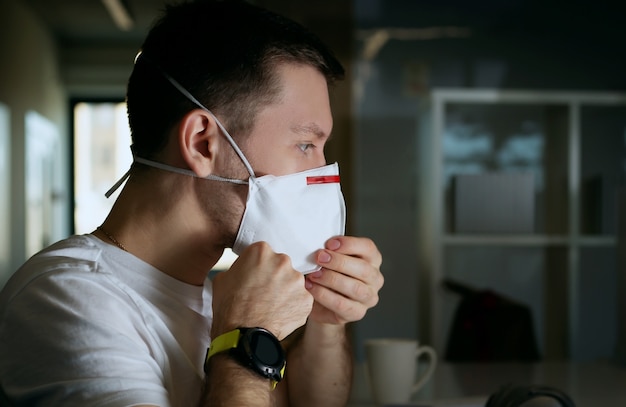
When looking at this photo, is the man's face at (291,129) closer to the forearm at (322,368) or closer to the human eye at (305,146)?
the human eye at (305,146)

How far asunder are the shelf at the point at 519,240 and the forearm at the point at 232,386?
2.24 m

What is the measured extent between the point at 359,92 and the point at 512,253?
1145 mm

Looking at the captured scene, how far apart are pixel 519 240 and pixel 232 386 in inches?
94.1

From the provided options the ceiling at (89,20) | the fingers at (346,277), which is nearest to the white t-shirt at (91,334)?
the fingers at (346,277)

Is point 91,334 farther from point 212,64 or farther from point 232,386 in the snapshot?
point 212,64

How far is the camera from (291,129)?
3.30 ft

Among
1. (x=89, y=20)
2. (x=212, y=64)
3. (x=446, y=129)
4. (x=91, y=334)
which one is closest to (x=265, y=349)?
(x=91, y=334)

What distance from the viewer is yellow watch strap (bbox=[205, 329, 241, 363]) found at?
820 millimetres

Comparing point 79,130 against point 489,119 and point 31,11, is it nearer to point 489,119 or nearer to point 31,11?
point 31,11

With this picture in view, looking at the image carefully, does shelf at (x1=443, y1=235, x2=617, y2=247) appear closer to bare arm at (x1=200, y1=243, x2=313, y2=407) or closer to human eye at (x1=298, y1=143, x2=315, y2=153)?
human eye at (x1=298, y1=143, x2=315, y2=153)

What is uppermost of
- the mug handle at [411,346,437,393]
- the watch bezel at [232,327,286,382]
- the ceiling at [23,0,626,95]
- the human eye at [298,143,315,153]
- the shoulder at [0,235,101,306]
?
the ceiling at [23,0,626,95]

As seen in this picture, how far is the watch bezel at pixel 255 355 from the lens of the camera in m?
0.81

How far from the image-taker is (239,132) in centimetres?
99

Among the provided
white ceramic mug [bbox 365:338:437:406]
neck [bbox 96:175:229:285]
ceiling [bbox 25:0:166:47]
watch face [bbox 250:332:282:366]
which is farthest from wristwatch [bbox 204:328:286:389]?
ceiling [bbox 25:0:166:47]
